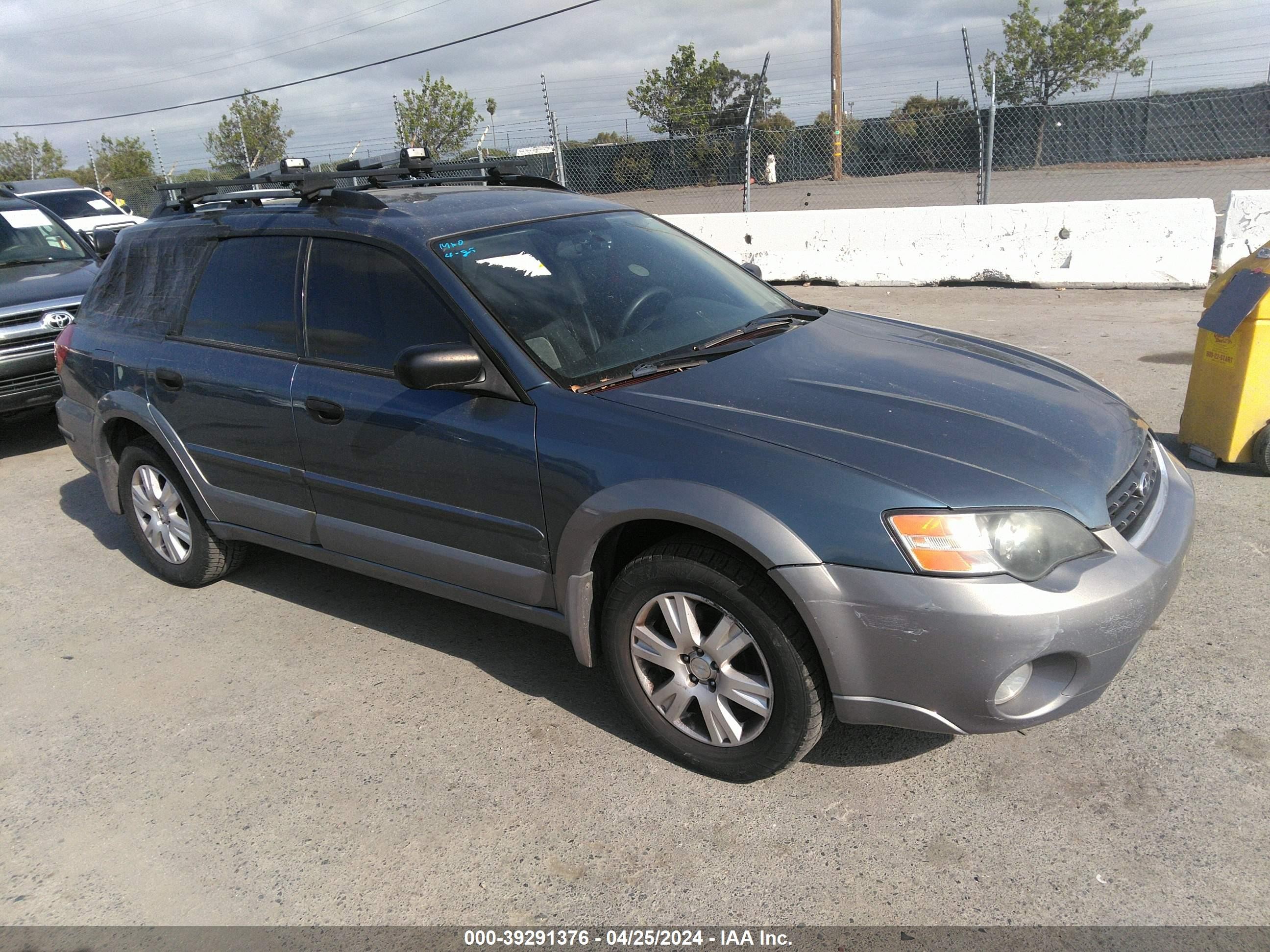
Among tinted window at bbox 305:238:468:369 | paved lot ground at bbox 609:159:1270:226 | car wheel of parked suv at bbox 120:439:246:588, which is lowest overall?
paved lot ground at bbox 609:159:1270:226

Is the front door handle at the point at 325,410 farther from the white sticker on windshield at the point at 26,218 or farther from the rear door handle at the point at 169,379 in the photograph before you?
the white sticker on windshield at the point at 26,218

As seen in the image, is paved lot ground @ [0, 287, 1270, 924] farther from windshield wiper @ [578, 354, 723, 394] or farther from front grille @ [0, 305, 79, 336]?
front grille @ [0, 305, 79, 336]

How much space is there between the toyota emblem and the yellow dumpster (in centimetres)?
755

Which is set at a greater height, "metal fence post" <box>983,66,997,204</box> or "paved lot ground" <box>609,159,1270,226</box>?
"metal fence post" <box>983,66,997,204</box>

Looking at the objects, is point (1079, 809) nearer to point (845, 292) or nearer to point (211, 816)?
point (211, 816)

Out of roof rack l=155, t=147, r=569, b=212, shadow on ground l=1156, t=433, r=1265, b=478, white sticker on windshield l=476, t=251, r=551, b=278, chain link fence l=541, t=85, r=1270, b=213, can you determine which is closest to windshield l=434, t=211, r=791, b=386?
white sticker on windshield l=476, t=251, r=551, b=278

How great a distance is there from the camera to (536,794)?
308cm

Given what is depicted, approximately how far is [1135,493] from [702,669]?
4.72 feet

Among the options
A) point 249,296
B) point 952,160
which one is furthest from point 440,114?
point 249,296

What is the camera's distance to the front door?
10.7 ft

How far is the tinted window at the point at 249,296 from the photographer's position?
13.0 ft

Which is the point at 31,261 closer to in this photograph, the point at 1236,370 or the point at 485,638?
the point at 485,638

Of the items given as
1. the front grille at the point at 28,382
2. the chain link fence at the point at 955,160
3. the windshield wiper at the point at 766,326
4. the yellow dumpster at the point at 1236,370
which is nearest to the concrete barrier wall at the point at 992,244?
the yellow dumpster at the point at 1236,370

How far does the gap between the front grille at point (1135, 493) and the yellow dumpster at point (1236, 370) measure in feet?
6.98
